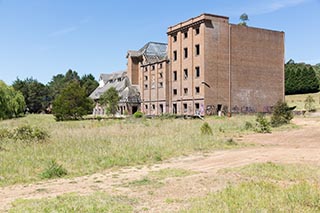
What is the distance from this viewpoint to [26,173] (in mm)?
11352

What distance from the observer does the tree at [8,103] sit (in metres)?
49.0

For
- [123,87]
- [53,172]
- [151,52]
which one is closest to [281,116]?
[53,172]

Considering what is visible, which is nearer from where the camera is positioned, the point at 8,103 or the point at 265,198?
the point at 265,198

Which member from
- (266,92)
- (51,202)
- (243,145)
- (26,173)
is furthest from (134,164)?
(266,92)

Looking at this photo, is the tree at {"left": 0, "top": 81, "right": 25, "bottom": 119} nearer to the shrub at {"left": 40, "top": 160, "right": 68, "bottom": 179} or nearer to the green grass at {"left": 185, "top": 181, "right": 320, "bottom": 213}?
the shrub at {"left": 40, "top": 160, "right": 68, "bottom": 179}

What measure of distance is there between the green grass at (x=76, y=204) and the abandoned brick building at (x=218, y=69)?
3929 cm

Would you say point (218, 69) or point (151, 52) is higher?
point (151, 52)

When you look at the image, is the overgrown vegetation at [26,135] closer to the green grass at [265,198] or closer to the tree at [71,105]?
the green grass at [265,198]

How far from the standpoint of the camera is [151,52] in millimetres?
63406

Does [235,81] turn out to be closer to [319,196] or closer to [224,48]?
[224,48]

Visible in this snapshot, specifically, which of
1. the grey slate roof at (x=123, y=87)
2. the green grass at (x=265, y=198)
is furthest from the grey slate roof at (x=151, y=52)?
the green grass at (x=265, y=198)

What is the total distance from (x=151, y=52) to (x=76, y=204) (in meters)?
57.5

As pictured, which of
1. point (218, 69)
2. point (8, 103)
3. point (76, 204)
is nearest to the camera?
point (76, 204)

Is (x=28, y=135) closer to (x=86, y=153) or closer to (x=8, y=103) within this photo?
(x=86, y=153)
